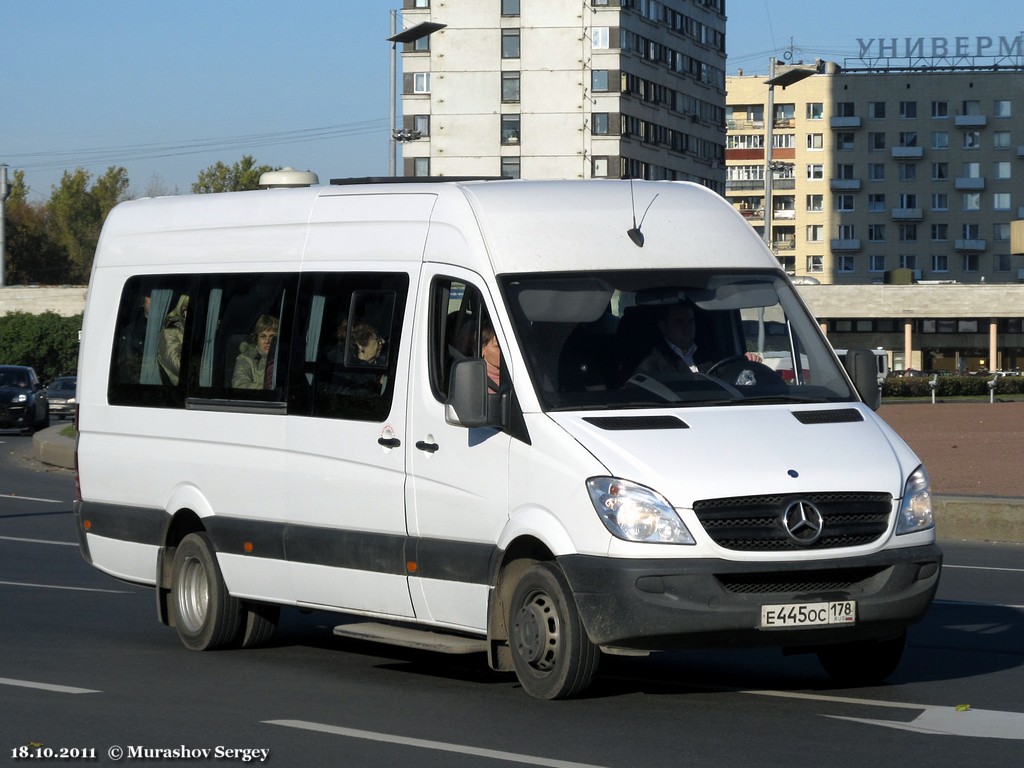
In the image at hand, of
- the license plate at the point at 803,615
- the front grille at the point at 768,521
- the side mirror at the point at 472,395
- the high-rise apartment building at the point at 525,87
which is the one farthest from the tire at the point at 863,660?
the high-rise apartment building at the point at 525,87

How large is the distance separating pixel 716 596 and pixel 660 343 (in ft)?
4.69

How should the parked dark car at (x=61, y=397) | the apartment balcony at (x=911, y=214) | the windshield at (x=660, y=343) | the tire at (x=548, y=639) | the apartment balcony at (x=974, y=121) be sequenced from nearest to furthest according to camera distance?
the tire at (x=548, y=639)
the windshield at (x=660, y=343)
the parked dark car at (x=61, y=397)
the apartment balcony at (x=974, y=121)
the apartment balcony at (x=911, y=214)

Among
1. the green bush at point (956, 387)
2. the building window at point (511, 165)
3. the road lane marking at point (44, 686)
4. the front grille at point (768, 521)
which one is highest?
the building window at point (511, 165)

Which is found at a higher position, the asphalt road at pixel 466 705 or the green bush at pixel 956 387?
the asphalt road at pixel 466 705

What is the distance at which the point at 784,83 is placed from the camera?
184ft

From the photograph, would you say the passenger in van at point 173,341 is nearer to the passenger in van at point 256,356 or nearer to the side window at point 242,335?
the side window at point 242,335

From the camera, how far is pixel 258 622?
34.6 ft

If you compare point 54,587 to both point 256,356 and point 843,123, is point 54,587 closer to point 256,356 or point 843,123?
point 256,356

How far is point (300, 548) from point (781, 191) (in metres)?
148

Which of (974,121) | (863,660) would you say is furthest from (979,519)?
(974,121)

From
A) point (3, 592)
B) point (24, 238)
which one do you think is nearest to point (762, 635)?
point (3, 592)

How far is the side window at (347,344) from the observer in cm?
930

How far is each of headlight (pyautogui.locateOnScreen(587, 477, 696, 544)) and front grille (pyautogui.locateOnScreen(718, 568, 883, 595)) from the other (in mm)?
281

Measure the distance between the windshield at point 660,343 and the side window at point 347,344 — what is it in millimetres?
848
